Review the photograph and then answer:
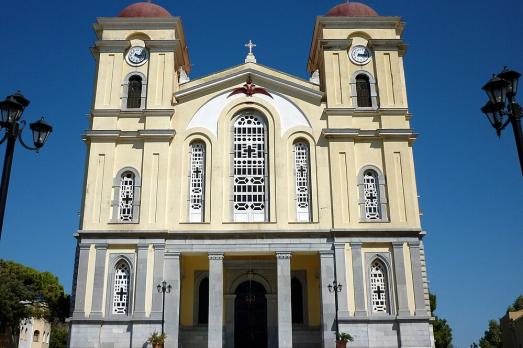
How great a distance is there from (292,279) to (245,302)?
2679mm

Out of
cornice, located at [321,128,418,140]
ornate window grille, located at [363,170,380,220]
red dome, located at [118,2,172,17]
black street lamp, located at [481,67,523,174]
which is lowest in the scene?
black street lamp, located at [481,67,523,174]

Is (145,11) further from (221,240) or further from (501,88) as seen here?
(501,88)

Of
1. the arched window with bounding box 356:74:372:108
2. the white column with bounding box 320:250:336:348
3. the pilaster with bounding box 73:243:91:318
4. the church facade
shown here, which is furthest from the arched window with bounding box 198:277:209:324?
the arched window with bounding box 356:74:372:108

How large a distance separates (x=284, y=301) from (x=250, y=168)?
682cm

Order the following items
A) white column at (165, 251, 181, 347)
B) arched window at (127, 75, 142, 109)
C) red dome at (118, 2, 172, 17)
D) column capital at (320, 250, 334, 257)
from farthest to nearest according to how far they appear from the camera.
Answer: red dome at (118, 2, 172, 17), arched window at (127, 75, 142, 109), column capital at (320, 250, 334, 257), white column at (165, 251, 181, 347)

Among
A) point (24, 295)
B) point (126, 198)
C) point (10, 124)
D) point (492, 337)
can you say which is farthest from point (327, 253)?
point (492, 337)

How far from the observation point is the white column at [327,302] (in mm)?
24906

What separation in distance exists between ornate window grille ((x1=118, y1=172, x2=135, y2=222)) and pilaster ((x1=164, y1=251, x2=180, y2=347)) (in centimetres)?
287

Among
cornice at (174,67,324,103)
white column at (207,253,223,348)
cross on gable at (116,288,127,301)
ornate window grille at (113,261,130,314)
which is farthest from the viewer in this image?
cornice at (174,67,324,103)

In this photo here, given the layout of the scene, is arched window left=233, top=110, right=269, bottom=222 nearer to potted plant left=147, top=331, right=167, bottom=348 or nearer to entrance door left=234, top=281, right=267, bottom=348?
entrance door left=234, top=281, right=267, bottom=348

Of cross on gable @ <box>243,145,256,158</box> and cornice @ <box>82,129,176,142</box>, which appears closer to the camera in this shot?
cornice @ <box>82,129,176,142</box>

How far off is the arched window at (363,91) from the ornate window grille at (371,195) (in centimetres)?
387

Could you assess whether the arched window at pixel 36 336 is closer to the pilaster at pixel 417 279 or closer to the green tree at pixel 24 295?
the green tree at pixel 24 295

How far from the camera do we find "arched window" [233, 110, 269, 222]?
27.6m
